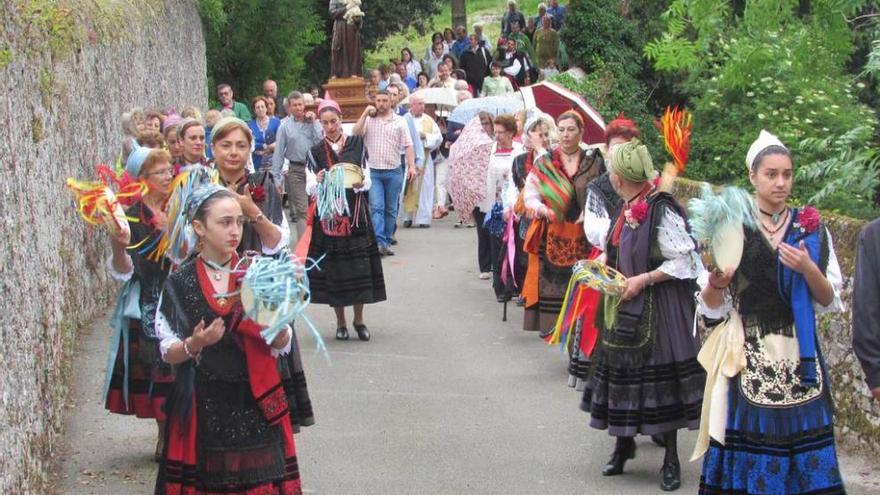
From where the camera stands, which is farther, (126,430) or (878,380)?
(126,430)

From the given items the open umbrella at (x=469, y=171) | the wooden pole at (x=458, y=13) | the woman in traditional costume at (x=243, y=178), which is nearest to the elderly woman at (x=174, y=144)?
the woman in traditional costume at (x=243, y=178)

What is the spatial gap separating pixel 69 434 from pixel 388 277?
7.43 metres

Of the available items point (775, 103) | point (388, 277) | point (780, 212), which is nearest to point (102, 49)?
point (388, 277)

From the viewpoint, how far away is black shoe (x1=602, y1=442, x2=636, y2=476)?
7895 millimetres

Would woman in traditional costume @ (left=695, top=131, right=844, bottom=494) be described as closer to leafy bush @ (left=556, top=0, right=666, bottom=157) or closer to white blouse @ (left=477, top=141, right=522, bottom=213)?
white blouse @ (left=477, top=141, right=522, bottom=213)

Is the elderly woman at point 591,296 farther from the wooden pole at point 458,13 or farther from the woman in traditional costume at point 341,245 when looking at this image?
the wooden pole at point 458,13

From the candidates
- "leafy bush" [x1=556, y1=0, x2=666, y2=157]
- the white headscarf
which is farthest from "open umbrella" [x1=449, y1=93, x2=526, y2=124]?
the white headscarf

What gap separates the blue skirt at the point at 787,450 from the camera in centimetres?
580

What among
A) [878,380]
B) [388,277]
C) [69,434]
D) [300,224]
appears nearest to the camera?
[878,380]

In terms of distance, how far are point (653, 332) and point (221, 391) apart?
8.98ft

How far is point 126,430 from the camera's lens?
8734 millimetres

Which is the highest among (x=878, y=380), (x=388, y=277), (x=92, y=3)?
(x=92, y=3)

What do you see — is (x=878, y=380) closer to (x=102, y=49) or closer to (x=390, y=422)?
(x=390, y=422)

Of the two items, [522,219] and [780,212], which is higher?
[780,212]
